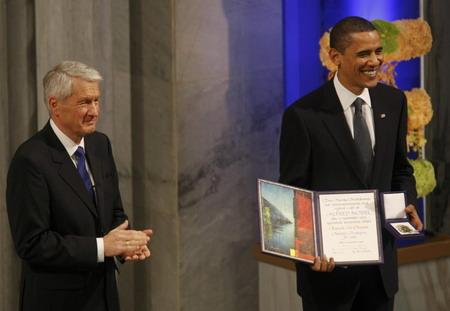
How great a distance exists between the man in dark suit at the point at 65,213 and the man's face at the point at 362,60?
3.55 feet

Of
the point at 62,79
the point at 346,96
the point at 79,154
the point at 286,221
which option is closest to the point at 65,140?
the point at 79,154

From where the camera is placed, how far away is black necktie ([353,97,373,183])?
4074 mm

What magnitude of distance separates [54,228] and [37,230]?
0.12 metres

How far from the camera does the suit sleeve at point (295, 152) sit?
13.3ft

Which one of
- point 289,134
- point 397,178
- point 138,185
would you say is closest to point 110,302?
point 289,134

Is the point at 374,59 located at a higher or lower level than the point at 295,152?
higher

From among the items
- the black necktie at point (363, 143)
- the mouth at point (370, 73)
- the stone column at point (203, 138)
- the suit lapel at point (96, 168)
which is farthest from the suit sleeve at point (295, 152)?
the stone column at point (203, 138)

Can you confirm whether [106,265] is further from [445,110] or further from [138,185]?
[445,110]

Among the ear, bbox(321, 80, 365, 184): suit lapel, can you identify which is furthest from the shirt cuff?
the ear

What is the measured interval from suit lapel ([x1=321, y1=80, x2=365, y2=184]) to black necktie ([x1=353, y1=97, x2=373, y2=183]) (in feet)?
0.11

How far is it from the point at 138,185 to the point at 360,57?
2.08 metres

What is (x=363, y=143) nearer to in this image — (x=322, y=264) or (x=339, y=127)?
(x=339, y=127)

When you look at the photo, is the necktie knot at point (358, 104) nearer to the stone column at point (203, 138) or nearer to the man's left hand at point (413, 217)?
the man's left hand at point (413, 217)

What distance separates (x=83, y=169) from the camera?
3.79 meters
